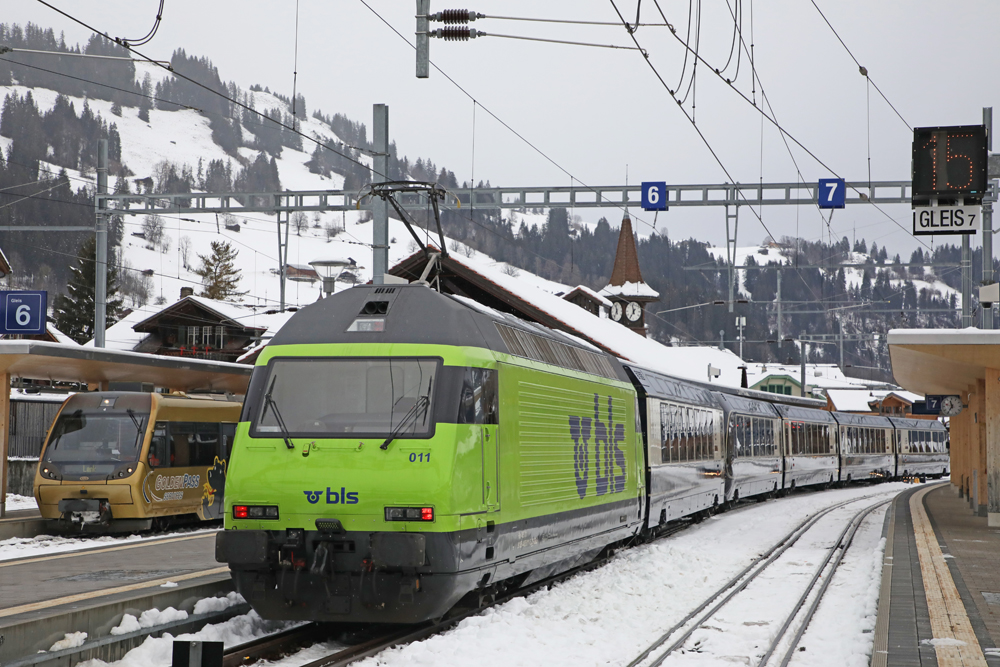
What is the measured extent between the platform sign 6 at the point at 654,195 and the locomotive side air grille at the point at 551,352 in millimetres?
8356

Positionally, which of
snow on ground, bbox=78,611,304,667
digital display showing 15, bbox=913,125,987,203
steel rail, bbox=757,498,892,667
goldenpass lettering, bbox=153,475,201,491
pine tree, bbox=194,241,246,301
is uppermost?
pine tree, bbox=194,241,246,301

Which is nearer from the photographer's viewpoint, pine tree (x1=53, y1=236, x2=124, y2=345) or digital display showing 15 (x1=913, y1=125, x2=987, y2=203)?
digital display showing 15 (x1=913, y1=125, x2=987, y2=203)

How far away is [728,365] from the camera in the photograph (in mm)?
76750

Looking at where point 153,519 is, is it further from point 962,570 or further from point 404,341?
point 962,570

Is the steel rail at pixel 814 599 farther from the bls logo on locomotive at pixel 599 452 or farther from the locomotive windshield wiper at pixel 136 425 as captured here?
the locomotive windshield wiper at pixel 136 425

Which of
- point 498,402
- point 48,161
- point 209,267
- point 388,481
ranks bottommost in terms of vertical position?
point 388,481

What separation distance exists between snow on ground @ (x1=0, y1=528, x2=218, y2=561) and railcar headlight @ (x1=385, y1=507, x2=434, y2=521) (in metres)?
7.67

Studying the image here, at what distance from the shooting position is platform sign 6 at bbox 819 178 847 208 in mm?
22891

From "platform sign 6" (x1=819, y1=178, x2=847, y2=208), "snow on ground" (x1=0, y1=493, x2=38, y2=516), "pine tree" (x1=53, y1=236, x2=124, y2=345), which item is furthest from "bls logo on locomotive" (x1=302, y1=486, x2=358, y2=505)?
"pine tree" (x1=53, y1=236, x2=124, y2=345)

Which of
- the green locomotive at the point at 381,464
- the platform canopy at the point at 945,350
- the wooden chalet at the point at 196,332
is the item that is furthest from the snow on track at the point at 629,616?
the wooden chalet at the point at 196,332

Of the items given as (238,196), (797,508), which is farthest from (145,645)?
(797,508)

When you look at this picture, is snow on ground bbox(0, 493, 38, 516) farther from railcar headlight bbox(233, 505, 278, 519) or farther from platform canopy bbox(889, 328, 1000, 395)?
platform canopy bbox(889, 328, 1000, 395)

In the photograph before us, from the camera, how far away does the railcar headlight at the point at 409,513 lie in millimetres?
8969

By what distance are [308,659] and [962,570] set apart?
30.9 ft
